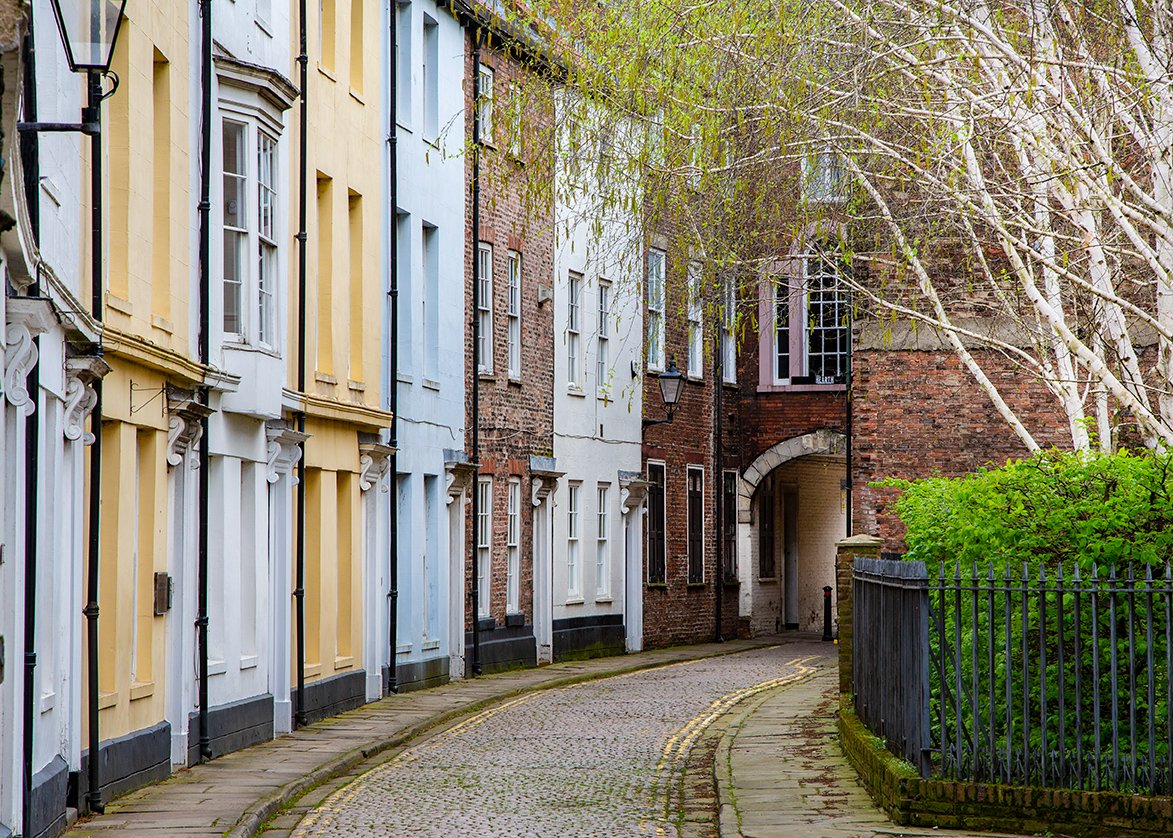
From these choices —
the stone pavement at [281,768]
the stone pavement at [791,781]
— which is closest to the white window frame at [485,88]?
the stone pavement at [281,768]

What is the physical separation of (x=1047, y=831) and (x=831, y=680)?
46.0ft

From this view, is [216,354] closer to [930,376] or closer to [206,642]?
[206,642]

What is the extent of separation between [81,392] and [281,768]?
436cm

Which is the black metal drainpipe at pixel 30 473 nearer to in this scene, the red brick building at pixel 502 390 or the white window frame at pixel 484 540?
the red brick building at pixel 502 390

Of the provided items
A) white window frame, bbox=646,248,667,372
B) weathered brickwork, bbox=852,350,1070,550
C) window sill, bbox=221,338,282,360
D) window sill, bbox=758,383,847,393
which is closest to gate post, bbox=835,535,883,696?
window sill, bbox=221,338,282,360

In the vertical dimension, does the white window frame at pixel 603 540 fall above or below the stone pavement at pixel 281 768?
above

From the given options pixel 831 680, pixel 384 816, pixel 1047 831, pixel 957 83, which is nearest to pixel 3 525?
pixel 384 816

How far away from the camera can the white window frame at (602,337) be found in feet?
106

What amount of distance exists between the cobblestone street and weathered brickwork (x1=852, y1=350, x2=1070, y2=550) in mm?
3451

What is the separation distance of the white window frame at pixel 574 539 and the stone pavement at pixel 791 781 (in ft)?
33.8

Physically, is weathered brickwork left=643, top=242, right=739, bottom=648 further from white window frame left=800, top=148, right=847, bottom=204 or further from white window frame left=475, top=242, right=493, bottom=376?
white window frame left=800, top=148, right=847, bottom=204

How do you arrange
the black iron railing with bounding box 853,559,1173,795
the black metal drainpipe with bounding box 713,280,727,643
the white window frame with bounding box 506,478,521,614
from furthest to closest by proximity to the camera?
the black metal drainpipe with bounding box 713,280,727,643 < the white window frame with bounding box 506,478,521,614 < the black iron railing with bounding box 853,559,1173,795

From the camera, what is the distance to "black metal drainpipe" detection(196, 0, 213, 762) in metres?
16.2

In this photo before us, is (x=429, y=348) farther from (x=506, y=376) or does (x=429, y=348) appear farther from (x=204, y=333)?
(x=204, y=333)
